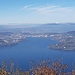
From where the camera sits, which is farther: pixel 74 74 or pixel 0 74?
pixel 0 74

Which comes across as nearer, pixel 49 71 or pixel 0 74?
pixel 49 71

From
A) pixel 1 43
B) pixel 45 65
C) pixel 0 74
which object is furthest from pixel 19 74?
pixel 1 43

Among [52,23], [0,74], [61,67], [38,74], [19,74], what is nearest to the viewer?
[38,74]

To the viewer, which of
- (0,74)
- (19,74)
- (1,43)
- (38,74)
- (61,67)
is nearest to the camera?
(38,74)

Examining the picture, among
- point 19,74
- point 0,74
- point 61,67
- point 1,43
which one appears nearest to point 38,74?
point 61,67

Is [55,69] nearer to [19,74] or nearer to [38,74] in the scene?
[38,74]

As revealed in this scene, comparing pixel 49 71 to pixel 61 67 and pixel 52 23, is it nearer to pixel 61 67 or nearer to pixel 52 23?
pixel 61 67

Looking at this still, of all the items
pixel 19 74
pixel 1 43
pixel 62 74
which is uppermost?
pixel 62 74

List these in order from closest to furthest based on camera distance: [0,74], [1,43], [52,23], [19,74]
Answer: [0,74], [19,74], [1,43], [52,23]

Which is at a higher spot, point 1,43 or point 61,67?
point 61,67
